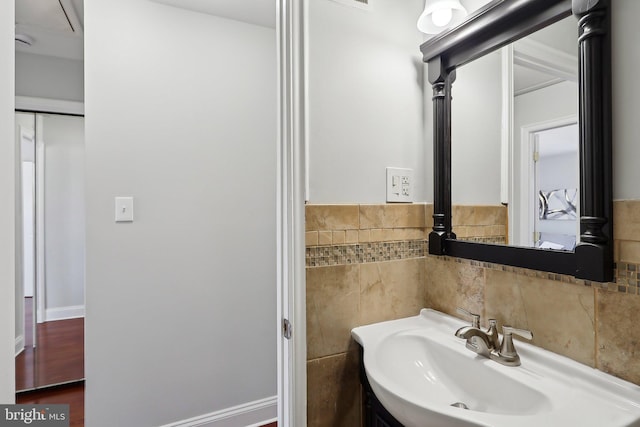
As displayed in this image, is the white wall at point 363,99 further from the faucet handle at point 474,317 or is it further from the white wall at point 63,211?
the white wall at point 63,211

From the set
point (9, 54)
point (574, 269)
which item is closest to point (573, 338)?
point (574, 269)

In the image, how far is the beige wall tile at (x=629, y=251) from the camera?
711mm

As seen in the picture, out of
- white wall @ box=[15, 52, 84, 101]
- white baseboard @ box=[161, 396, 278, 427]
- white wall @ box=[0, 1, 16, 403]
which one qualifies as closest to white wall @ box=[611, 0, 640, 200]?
white wall @ box=[0, 1, 16, 403]

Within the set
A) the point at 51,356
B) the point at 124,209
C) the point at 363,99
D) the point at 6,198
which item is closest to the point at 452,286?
the point at 363,99

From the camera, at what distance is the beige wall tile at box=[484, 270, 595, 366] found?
807 mm

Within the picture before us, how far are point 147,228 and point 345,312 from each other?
1.22 m

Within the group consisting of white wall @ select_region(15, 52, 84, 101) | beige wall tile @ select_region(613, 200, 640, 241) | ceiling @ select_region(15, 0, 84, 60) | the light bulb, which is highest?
ceiling @ select_region(15, 0, 84, 60)

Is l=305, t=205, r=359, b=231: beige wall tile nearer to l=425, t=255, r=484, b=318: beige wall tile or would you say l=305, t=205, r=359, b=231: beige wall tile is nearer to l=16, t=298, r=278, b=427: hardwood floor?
l=425, t=255, r=484, b=318: beige wall tile

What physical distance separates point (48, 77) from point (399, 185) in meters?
2.60

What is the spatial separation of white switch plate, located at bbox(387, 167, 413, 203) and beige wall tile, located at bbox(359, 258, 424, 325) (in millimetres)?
246

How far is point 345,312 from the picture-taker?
113 centimetres

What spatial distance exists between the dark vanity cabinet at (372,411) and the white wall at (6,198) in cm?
91

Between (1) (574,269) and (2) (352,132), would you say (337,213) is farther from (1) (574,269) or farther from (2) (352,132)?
(1) (574,269)

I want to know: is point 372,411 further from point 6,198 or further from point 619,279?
point 6,198
